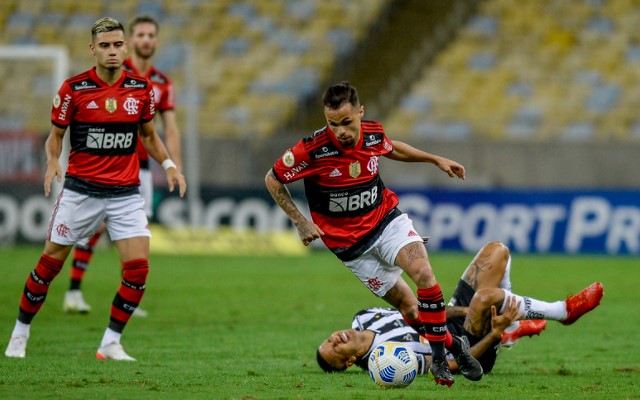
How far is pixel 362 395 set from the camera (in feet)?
24.0

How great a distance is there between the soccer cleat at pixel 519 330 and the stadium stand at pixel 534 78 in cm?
1335

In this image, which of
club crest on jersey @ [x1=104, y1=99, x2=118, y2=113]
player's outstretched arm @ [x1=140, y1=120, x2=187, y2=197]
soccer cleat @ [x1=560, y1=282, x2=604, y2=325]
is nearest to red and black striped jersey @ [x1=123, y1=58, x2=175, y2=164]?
player's outstretched arm @ [x1=140, y1=120, x2=187, y2=197]

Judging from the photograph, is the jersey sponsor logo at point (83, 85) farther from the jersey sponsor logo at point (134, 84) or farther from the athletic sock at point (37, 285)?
the athletic sock at point (37, 285)

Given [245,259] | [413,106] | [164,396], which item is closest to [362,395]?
[164,396]

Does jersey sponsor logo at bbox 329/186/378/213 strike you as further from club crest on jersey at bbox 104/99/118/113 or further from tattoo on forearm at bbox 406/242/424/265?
club crest on jersey at bbox 104/99/118/113

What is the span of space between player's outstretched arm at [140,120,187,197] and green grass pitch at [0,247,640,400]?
1375 millimetres

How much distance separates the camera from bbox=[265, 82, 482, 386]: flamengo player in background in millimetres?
8117

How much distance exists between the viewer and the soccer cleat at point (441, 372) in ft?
25.5

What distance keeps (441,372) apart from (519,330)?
1.39m

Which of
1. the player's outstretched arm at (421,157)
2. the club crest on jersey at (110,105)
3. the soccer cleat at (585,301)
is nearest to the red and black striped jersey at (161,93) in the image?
the club crest on jersey at (110,105)

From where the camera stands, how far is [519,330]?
8977 mm

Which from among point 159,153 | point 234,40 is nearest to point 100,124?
point 159,153

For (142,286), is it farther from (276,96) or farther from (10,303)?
(276,96)

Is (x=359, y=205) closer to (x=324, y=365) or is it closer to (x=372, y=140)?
(x=372, y=140)
